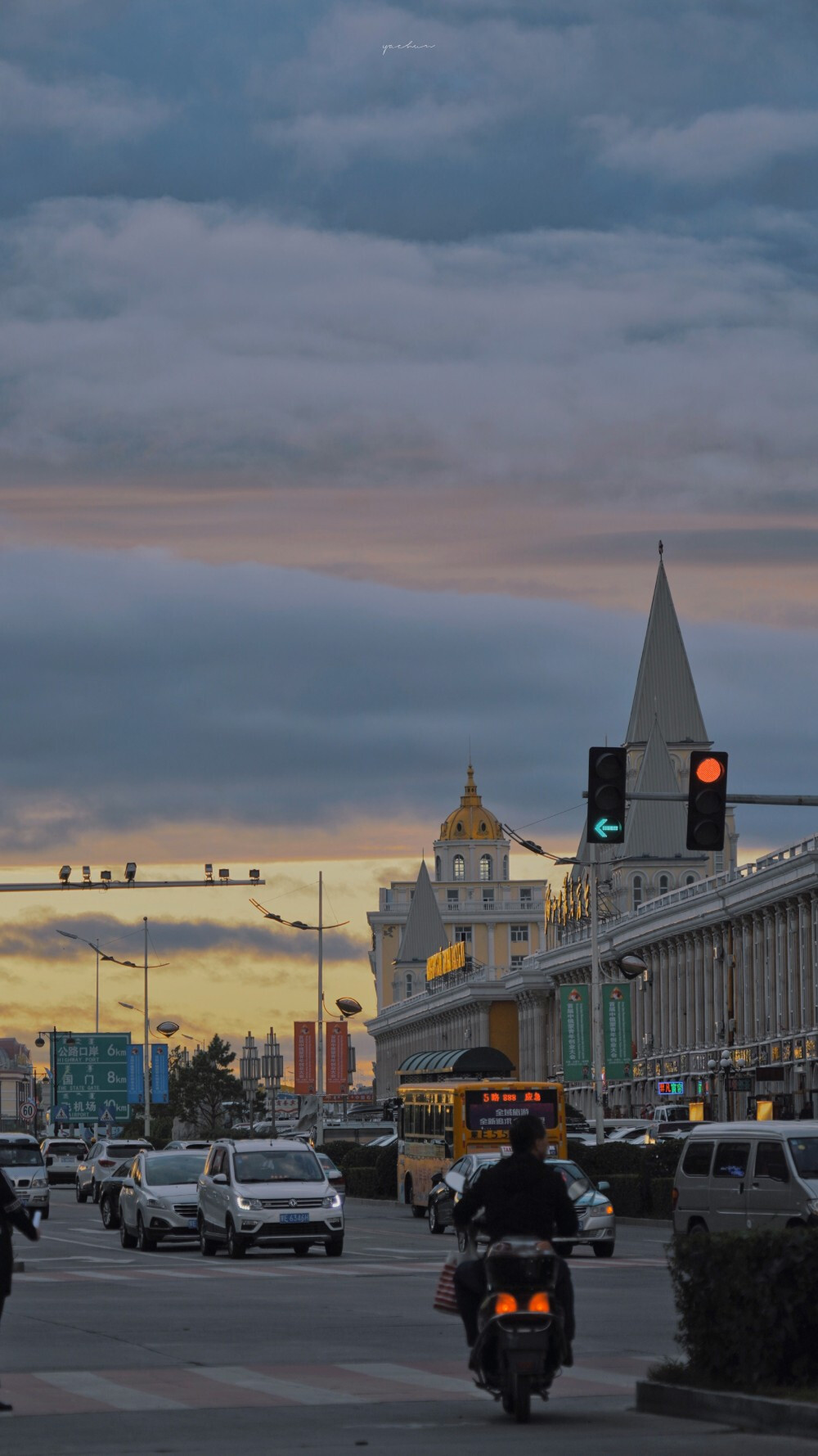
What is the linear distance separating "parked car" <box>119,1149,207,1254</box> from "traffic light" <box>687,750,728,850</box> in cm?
1474

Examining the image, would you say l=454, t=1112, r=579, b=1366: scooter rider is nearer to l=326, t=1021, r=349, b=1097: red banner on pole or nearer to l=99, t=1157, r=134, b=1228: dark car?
l=99, t=1157, r=134, b=1228: dark car

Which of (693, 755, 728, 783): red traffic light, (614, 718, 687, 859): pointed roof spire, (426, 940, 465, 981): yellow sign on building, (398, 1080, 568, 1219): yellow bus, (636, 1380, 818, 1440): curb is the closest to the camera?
(636, 1380, 818, 1440): curb

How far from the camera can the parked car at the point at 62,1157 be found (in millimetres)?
85062

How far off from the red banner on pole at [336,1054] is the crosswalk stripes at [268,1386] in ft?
260

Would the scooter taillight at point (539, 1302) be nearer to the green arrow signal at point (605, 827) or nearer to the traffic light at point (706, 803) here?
the traffic light at point (706, 803)

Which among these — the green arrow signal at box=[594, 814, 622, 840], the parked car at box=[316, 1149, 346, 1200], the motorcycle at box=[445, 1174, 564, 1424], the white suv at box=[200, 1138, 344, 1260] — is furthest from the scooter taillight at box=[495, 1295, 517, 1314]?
the parked car at box=[316, 1149, 346, 1200]

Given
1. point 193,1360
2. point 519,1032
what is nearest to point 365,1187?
point 193,1360

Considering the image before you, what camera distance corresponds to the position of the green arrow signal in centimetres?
2420

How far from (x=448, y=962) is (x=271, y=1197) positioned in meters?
139

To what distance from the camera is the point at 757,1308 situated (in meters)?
12.5

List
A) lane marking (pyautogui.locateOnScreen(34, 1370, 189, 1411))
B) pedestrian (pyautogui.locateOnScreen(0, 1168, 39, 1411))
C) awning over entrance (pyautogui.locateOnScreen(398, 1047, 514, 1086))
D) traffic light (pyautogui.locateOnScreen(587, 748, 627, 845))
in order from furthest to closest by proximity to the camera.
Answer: awning over entrance (pyautogui.locateOnScreen(398, 1047, 514, 1086)) < traffic light (pyautogui.locateOnScreen(587, 748, 627, 845)) < pedestrian (pyautogui.locateOnScreen(0, 1168, 39, 1411)) < lane marking (pyautogui.locateOnScreen(34, 1370, 189, 1411))

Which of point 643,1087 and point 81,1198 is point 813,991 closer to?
point 643,1087

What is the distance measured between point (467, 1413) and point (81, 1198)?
2193 inches

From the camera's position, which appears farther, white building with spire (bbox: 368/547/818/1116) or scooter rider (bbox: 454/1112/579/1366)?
white building with spire (bbox: 368/547/818/1116)
